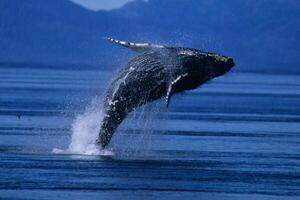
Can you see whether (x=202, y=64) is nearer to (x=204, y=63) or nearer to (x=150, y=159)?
(x=204, y=63)

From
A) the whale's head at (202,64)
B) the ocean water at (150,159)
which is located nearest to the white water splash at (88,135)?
the ocean water at (150,159)

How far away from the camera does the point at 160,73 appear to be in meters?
26.1

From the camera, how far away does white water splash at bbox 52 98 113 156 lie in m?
→ 27.5

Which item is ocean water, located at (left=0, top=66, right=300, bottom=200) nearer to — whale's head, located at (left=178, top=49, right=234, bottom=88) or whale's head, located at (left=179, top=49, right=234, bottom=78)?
whale's head, located at (left=178, top=49, right=234, bottom=88)

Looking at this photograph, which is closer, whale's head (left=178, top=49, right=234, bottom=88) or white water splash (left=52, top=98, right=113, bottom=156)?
whale's head (left=178, top=49, right=234, bottom=88)

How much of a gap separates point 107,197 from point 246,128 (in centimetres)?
1838

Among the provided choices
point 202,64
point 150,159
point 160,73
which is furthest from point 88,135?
point 202,64

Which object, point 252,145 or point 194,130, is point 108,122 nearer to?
point 252,145

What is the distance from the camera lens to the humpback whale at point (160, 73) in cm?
2600

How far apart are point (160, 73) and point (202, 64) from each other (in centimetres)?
91

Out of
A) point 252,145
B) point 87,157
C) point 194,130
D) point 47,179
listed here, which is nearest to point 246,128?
point 194,130

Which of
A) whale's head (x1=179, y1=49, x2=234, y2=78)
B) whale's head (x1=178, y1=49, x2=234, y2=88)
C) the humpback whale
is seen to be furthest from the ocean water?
whale's head (x1=179, y1=49, x2=234, y2=78)

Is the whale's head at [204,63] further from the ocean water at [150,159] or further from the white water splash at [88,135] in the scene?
the white water splash at [88,135]

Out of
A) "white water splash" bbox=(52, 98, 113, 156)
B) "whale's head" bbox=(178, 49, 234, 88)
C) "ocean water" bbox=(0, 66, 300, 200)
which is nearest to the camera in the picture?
"ocean water" bbox=(0, 66, 300, 200)
